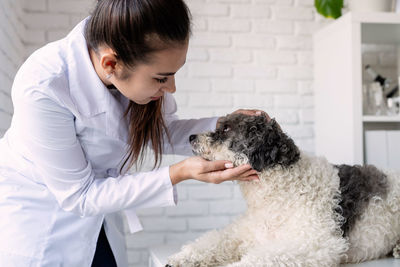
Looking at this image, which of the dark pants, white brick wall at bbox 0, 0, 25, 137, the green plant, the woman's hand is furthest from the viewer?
the green plant

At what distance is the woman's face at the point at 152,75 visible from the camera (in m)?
1.13

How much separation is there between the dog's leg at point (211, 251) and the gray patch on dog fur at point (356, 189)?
0.35 metres

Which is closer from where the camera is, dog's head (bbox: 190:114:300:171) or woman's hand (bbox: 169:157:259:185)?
woman's hand (bbox: 169:157:259:185)

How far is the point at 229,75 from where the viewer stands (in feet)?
8.02

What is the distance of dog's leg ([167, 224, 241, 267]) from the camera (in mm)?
1299

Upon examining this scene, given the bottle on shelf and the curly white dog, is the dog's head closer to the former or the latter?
the curly white dog

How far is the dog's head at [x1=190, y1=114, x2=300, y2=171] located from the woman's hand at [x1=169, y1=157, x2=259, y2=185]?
0.26 feet

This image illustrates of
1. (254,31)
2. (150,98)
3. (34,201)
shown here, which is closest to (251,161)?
(150,98)

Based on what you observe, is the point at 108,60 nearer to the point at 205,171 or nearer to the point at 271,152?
the point at 205,171

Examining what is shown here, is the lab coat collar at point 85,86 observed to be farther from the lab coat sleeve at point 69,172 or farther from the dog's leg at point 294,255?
the dog's leg at point 294,255

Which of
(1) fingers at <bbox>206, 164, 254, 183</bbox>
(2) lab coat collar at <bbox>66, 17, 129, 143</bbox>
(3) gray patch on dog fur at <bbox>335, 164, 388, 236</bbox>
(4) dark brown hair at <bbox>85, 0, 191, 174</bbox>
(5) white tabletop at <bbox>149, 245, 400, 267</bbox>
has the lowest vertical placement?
(5) white tabletop at <bbox>149, 245, 400, 267</bbox>

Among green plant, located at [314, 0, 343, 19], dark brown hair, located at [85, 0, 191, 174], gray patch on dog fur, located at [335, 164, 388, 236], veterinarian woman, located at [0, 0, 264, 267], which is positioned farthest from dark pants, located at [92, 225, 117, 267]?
green plant, located at [314, 0, 343, 19]

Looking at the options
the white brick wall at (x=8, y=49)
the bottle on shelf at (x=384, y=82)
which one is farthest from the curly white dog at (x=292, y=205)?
the bottle on shelf at (x=384, y=82)

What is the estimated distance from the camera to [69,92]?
122cm
